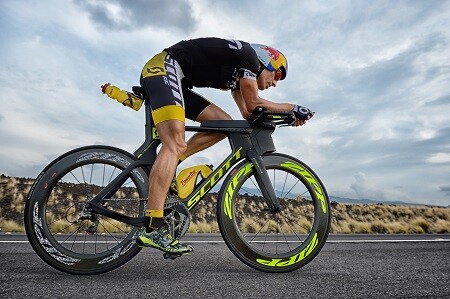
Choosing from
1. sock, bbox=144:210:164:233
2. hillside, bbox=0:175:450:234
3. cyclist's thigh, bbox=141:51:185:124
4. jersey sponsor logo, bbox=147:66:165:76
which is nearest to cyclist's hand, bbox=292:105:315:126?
cyclist's thigh, bbox=141:51:185:124

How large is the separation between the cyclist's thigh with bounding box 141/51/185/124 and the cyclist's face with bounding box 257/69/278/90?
765 millimetres

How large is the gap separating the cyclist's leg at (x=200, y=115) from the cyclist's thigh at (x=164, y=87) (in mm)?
348

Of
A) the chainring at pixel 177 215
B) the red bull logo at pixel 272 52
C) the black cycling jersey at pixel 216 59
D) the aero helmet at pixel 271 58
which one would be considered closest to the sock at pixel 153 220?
the chainring at pixel 177 215

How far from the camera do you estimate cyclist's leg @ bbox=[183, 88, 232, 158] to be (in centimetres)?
375

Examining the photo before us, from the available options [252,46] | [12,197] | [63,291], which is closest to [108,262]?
[63,291]

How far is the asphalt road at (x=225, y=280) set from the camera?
2326 mm

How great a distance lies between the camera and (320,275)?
2.98m

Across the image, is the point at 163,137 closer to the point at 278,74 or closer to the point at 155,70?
the point at 155,70

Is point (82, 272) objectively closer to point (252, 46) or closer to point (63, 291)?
point (63, 291)

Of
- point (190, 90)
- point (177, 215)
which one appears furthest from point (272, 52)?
point (177, 215)

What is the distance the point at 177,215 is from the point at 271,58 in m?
1.68

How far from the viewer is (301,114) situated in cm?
370

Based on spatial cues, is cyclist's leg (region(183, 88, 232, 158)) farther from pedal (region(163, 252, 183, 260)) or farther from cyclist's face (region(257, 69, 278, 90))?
pedal (region(163, 252, 183, 260))

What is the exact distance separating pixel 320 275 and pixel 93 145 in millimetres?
2123
